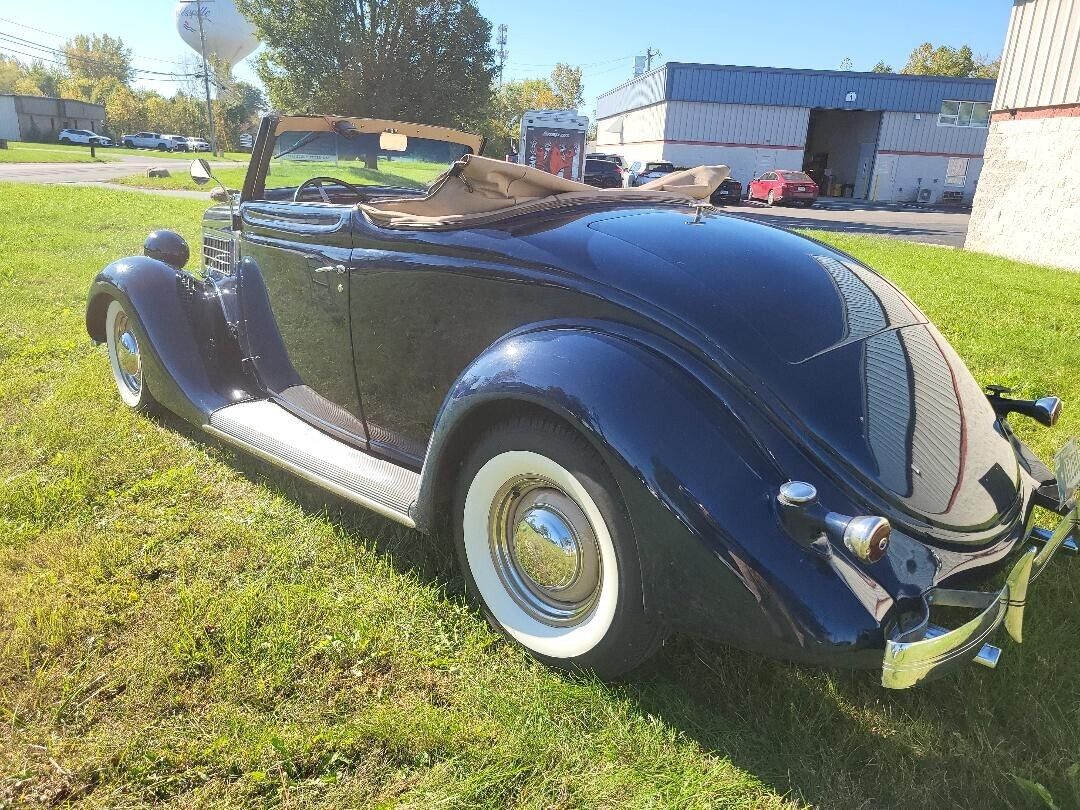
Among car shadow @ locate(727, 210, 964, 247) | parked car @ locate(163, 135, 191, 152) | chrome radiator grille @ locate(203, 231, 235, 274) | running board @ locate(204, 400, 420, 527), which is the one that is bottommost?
running board @ locate(204, 400, 420, 527)

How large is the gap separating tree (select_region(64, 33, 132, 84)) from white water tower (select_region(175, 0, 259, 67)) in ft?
183

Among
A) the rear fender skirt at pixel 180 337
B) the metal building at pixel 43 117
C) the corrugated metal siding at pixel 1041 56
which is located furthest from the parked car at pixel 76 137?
the rear fender skirt at pixel 180 337

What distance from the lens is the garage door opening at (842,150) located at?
33531mm

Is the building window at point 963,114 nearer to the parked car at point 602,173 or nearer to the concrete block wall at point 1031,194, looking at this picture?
the parked car at point 602,173

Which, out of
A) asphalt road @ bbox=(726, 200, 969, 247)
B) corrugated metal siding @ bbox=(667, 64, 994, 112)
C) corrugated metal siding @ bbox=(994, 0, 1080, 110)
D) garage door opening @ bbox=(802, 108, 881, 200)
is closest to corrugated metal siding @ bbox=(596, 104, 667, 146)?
corrugated metal siding @ bbox=(667, 64, 994, 112)

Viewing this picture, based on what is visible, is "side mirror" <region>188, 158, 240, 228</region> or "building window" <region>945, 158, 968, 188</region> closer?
"side mirror" <region>188, 158, 240, 228</region>

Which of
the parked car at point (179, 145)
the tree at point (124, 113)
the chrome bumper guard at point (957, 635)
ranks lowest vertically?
the chrome bumper guard at point (957, 635)

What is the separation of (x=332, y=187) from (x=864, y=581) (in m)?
3.15

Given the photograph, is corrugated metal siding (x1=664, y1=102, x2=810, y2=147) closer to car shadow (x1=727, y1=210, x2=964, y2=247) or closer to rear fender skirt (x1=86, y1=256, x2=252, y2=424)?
car shadow (x1=727, y1=210, x2=964, y2=247)

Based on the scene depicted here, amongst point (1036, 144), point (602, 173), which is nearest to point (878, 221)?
point (602, 173)

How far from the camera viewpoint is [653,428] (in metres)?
1.81

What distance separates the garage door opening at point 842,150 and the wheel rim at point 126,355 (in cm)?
3389

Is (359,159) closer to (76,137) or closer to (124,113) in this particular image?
(76,137)

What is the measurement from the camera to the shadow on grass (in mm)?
1794
